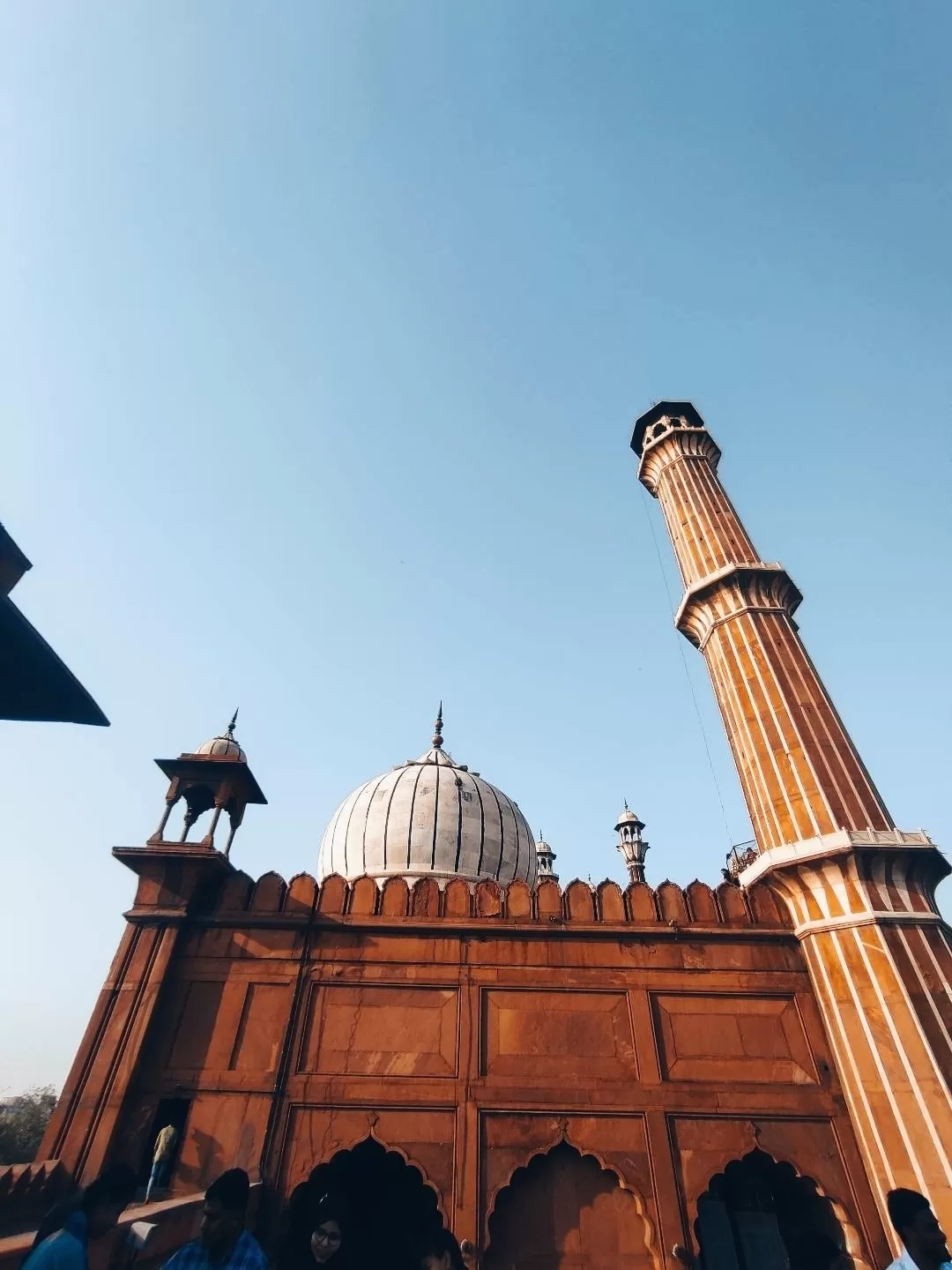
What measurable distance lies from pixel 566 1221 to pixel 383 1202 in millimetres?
2841

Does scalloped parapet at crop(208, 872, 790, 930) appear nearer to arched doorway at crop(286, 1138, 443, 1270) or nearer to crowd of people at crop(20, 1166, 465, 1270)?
arched doorway at crop(286, 1138, 443, 1270)

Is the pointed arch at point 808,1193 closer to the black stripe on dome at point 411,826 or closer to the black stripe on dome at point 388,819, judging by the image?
the black stripe on dome at point 411,826

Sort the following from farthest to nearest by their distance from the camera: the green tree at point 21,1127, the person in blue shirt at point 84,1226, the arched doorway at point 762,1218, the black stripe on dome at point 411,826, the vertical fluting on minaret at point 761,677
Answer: the green tree at point 21,1127
the black stripe on dome at point 411,826
the vertical fluting on minaret at point 761,677
the arched doorway at point 762,1218
the person in blue shirt at point 84,1226

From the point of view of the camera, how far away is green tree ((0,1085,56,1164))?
21.5m

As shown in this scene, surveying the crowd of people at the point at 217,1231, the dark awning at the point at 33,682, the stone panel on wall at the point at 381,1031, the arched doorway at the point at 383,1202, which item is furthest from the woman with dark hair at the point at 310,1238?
the dark awning at the point at 33,682

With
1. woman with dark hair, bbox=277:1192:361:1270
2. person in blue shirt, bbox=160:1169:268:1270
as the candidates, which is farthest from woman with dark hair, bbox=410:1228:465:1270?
person in blue shirt, bbox=160:1169:268:1270

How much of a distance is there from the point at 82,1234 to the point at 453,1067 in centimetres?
467

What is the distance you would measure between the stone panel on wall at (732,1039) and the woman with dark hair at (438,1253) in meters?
2.77

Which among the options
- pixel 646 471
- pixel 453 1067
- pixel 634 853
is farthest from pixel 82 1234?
pixel 634 853

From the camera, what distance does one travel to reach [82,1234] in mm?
3564

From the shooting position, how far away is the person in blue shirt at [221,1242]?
299 centimetres

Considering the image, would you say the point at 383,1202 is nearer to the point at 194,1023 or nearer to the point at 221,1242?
the point at 194,1023

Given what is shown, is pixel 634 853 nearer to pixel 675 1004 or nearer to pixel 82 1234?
pixel 675 1004

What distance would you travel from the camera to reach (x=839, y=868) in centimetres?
824
